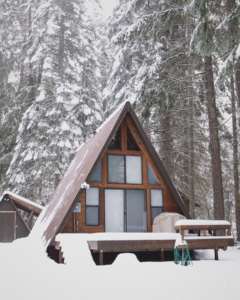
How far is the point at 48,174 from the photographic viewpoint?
1928cm

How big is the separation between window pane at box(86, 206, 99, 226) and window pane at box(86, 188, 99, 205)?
0.57ft

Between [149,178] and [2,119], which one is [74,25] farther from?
[149,178]

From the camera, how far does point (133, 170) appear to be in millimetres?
10992

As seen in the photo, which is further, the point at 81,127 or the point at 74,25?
the point at 74,25

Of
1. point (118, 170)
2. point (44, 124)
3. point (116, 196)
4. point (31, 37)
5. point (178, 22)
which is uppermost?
point (31, 37)

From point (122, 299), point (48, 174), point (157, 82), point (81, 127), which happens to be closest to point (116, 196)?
point (122, 299)

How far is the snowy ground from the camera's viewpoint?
4.79 m

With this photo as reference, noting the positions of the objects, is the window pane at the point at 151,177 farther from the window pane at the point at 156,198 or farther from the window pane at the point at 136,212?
the window pane at the point at 136,212

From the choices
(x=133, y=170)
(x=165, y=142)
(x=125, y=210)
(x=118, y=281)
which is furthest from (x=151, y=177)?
(x=118, y=281)

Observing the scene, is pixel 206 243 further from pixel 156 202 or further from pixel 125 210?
pixel 125 210

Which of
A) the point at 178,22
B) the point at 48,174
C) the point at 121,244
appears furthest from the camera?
the point at 48,174

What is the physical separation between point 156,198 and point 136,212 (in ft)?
2.89

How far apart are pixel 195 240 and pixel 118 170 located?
358cm

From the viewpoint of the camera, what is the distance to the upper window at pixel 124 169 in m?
10.8
